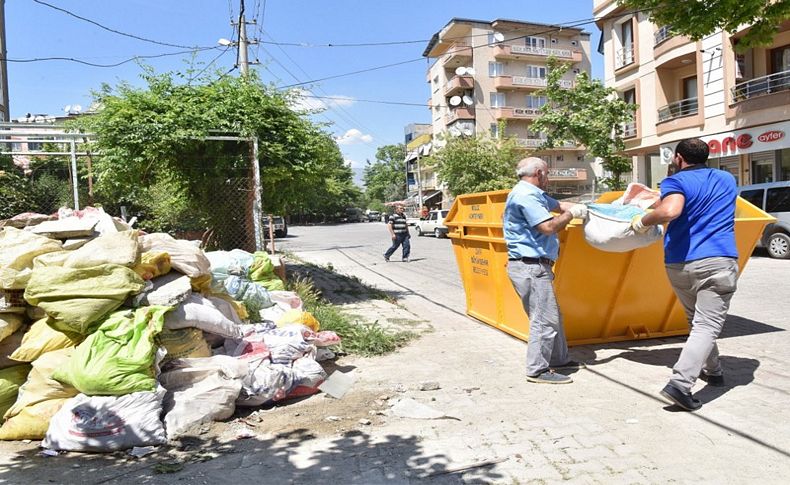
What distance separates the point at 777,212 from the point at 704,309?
468 inches

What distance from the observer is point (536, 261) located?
4.61 meters

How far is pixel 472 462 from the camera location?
10.5 ft

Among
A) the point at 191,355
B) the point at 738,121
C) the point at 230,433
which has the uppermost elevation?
the point at 738,121

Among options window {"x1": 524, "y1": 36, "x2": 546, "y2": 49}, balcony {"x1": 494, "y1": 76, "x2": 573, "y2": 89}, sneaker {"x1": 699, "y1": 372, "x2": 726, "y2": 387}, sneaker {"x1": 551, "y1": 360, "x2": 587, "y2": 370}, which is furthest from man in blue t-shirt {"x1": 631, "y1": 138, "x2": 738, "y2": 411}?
window {"x1": 524, "y1": 36, "x2": 546, "y2": 49}

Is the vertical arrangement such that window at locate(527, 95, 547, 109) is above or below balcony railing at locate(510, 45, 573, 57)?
below

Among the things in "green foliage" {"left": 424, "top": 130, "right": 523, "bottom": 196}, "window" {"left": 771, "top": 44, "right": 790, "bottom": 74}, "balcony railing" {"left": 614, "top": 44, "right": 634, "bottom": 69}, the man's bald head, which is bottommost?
the man's bald head

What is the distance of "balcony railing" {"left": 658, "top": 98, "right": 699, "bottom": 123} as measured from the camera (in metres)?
21.3

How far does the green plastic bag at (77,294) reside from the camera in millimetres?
4004

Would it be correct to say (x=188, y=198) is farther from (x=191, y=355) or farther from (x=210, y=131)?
(x=191, y=355)

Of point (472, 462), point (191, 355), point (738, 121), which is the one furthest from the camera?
point (738, 121)

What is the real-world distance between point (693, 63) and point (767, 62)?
2710mm

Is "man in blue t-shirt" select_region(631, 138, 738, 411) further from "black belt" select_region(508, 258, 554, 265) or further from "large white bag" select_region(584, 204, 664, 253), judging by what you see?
"black belt" select_region(508, 258, 554, 265)

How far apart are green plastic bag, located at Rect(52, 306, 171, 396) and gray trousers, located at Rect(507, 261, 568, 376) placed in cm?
270

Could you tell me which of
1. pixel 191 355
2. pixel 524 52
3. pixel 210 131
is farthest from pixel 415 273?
pixel 524 52
